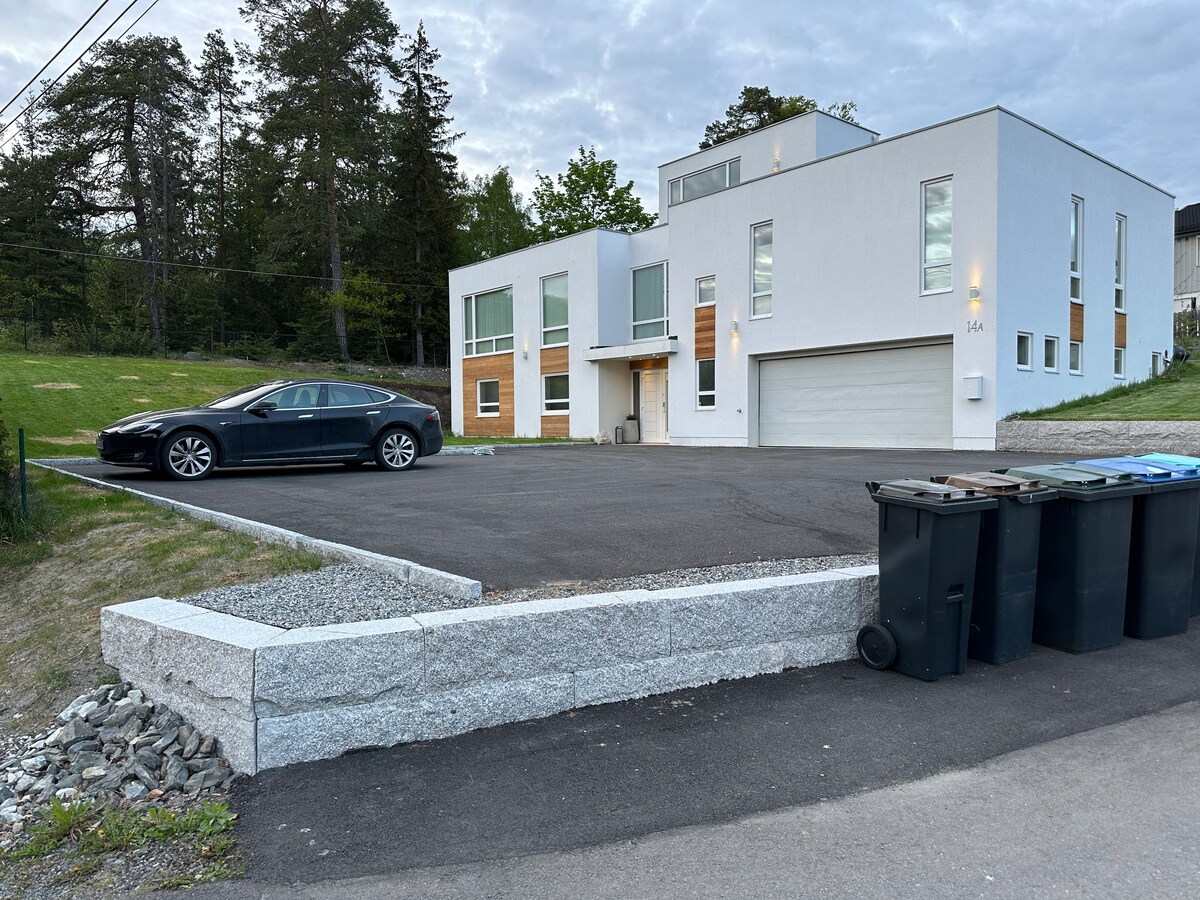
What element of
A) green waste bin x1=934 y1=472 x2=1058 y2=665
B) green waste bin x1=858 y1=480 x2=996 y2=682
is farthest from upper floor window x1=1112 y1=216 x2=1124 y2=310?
green waste bin x1=858 y1=480 x2=996 y2=682

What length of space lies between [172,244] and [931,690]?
47.8m

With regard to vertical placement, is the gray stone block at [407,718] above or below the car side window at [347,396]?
below

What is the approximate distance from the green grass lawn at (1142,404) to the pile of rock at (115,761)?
1642cm

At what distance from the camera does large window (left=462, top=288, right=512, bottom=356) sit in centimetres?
2888

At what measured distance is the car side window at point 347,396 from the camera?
39.6 ft

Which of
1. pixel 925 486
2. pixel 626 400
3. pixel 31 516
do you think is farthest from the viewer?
pixel 626 400

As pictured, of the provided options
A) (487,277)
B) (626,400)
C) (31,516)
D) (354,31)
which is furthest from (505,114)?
(31,516)

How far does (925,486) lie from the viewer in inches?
179

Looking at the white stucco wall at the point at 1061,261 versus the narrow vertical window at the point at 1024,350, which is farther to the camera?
the narrow vertical window at the point at 1024,350

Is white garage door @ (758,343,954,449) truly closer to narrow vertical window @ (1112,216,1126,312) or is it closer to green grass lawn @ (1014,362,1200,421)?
green grass lawn @ (1014,362,1200,421)

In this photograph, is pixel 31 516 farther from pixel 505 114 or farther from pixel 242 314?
pixel 242 314

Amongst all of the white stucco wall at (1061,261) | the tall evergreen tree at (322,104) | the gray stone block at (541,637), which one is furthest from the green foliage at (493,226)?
the gray stone block at (541,637)

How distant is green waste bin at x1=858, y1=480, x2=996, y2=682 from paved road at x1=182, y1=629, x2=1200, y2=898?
0.62ft

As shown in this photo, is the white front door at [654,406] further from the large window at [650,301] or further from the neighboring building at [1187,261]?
the neighboring building at [1187,261]
